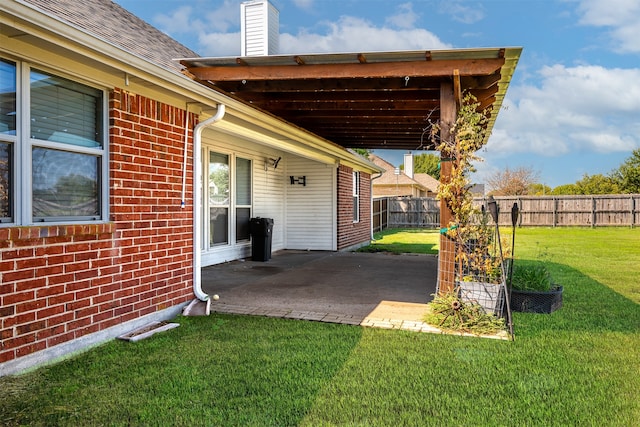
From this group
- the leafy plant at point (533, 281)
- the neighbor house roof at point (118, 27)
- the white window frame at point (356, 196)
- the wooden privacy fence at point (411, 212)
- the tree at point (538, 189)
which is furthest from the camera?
the tree at point (538, 189)

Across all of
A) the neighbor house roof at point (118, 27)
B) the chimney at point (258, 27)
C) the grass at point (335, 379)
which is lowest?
the grass at point (335, 379)

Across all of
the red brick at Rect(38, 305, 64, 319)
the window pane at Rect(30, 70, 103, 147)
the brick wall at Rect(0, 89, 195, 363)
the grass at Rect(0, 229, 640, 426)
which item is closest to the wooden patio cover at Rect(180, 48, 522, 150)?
the brick wall at Rect(0, 89, 195, 363)

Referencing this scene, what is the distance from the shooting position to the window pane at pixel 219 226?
30.5ft

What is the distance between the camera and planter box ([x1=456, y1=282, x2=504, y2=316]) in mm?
4961

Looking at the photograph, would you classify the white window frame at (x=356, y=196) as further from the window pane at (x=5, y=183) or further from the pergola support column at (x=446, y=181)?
the window pane at (x=5, y=183)

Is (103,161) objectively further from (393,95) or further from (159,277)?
(393,95)

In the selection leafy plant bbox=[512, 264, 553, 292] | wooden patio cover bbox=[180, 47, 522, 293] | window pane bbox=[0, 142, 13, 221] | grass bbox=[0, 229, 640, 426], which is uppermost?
wooden patio cover bbox=[180, 47, 522, 293]

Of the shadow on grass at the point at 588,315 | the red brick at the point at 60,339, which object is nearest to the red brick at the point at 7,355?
the red brick at the point at 60,339

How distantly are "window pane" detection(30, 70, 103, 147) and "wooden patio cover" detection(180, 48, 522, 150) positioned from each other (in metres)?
1.64

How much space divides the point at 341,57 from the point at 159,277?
3.25 m

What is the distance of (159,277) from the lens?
498 cm

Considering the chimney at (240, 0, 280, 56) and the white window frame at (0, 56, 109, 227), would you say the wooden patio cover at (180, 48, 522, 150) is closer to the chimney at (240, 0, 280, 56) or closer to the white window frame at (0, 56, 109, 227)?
the chimney at (240, 0, 280, 56)

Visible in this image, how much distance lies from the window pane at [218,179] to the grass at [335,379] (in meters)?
4.50

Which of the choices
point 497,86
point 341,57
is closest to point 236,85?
point 341,57
